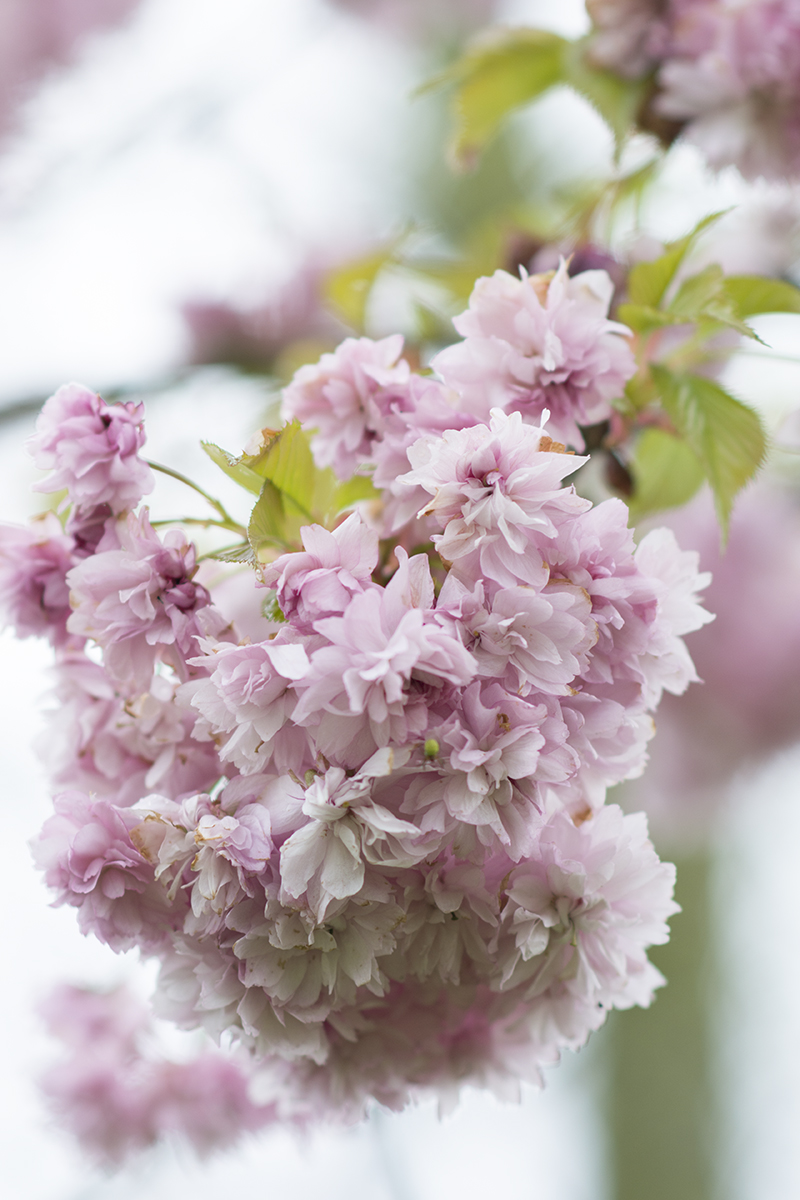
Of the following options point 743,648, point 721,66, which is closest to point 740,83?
point 721,66

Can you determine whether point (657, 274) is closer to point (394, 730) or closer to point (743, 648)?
point (394, 730)

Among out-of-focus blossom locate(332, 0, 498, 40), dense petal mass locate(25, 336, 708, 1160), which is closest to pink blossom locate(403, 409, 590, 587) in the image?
dense petal mass locate(25, 336, 708, 1160)


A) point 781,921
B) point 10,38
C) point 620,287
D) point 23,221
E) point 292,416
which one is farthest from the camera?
point 781,921

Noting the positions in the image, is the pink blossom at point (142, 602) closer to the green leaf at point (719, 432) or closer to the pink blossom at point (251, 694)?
the pink blossom at point (251, 694)

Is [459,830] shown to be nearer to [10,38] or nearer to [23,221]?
[23,221]

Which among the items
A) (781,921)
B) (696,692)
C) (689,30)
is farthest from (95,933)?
(781,921)

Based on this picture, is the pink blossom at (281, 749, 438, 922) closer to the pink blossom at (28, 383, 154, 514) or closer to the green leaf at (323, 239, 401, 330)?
the pink blossom at (28, 383, 154, 514)

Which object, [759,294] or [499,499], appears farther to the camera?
[759,294]
